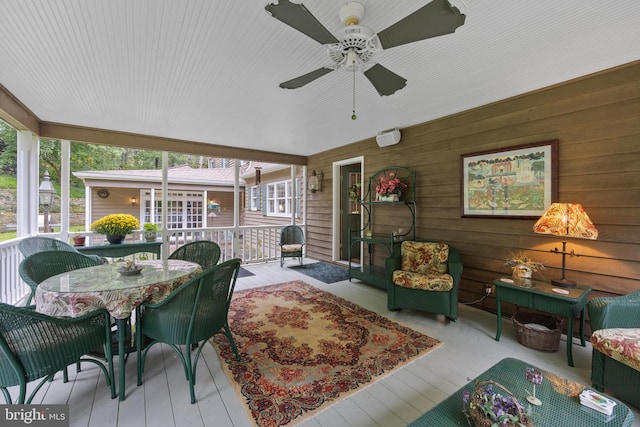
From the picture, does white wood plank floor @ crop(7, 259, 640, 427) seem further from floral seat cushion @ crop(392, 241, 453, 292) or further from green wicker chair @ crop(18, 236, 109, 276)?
green wicker chair @ crop(18, 236, 109, 276)

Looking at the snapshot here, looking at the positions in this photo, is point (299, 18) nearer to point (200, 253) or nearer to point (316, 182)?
point (200, 253)

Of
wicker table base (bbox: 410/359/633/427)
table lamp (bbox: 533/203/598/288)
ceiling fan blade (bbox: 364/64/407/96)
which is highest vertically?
ceiling fan blade (bbox: 364/64/407/96)

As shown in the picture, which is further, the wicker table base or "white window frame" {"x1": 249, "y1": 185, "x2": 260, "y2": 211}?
"white window frame" {"x1": 249, "y1": 185, "x2": 260, "y2": 211}

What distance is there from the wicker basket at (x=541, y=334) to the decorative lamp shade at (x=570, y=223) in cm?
91

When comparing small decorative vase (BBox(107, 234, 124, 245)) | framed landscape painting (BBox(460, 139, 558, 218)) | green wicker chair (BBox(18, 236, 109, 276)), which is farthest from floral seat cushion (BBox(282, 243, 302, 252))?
framed landscape painting (BBox(460, 139, 558, 218))

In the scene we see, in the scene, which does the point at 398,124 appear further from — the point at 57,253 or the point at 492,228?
the point at 57,253

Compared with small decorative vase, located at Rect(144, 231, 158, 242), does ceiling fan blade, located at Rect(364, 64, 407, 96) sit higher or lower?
higher

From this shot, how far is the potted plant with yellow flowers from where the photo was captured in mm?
4266

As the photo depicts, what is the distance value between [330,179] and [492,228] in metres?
3.52

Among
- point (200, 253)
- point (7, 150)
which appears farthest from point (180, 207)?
point (200, 253)

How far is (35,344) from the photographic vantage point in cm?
150

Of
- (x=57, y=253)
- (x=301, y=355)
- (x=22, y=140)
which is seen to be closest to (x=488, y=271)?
(x=301, y=355)

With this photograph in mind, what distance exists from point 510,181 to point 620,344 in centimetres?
189

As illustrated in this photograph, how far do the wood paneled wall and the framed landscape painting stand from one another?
8 centimetres
